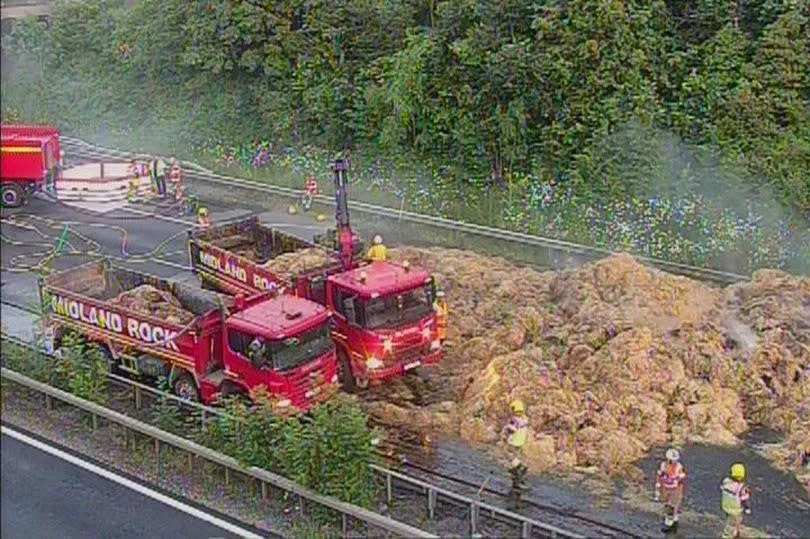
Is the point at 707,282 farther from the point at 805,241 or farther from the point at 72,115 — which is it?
the point at 72,115

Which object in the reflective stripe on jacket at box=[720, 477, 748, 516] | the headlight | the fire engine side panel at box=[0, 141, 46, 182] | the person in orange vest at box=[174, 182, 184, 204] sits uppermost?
the fire engine side panel at box=[0, 141, 46, 182]

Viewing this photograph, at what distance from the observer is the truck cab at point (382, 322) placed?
18.8 meters

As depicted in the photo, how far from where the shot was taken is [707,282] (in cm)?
2466

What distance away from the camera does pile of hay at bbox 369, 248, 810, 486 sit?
17.9 m

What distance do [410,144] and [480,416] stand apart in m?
18.1

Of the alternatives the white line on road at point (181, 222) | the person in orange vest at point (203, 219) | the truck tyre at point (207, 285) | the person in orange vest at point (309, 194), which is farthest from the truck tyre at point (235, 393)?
the person in orange vest at point (309, 194)

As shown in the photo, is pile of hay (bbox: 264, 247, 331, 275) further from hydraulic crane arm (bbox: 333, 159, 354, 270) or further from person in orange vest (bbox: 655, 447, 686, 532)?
person in orange vest (bbox: 655, 447, 686, 532)

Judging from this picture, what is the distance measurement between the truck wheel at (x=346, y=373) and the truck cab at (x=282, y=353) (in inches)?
47.3

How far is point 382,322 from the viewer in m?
18.9

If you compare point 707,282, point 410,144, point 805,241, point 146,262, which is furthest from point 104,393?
point 410,144

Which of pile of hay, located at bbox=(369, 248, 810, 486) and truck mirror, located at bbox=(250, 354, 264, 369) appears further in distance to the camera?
pile of hay, located at bbox=(369, 248, 810, 486)

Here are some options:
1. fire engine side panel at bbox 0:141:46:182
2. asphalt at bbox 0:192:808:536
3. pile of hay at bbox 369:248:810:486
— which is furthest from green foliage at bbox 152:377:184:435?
fire engine side panel at bbox 0:141:46:182

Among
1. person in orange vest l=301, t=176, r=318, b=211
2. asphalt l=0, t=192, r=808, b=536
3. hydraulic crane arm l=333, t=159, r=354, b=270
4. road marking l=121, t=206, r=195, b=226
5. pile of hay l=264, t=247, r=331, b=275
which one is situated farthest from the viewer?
person in orange vest l=301, t=176, r=318, b=211

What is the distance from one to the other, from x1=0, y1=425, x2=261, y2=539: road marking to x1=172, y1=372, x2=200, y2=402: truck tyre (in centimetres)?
200
